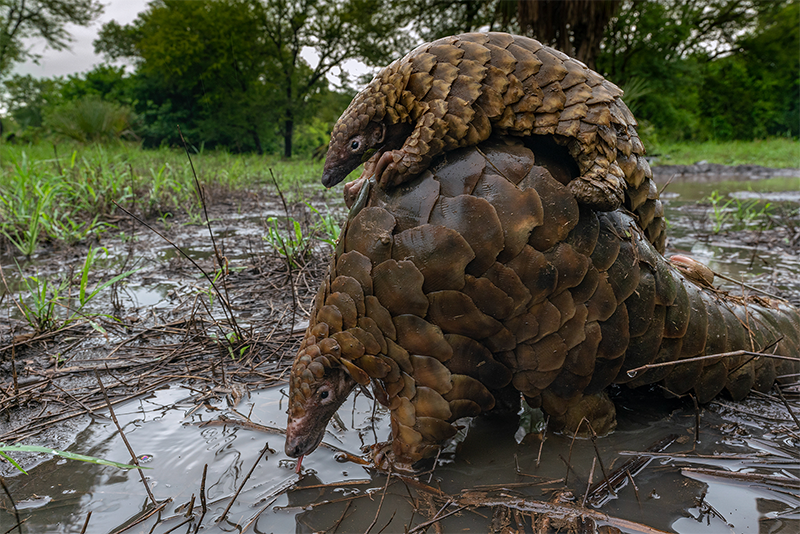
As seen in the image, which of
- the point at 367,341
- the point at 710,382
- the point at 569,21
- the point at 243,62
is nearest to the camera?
the point at 367,341

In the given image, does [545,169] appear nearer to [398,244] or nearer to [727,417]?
[398,244]

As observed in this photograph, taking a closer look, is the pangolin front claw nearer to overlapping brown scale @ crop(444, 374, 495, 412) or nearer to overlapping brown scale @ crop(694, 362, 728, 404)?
overlapping brown scale @ crop(444, 374, 495, 412)

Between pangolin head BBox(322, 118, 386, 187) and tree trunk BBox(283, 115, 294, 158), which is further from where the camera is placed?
tree trunk BBox(283, 115, 294, 158)

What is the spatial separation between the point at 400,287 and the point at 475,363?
1.18 ft

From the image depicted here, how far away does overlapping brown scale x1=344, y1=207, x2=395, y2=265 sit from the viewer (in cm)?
148

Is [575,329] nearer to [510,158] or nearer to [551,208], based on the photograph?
[551,208]

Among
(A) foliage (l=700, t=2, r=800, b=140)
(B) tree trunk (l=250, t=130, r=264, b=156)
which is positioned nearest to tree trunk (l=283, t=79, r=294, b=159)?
(B) tree trunk (l=250, t=130, r=264, b=156)

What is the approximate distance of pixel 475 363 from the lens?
4.97 feet

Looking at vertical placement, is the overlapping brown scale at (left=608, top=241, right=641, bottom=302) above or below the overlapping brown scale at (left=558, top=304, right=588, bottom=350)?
above

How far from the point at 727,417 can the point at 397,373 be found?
55.4 inches

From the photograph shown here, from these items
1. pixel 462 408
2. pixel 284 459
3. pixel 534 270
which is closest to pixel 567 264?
pixel 534 270

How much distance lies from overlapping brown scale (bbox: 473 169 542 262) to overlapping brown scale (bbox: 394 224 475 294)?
5.3 inches

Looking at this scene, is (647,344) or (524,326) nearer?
(524,326)

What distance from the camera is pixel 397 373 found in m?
1.51
